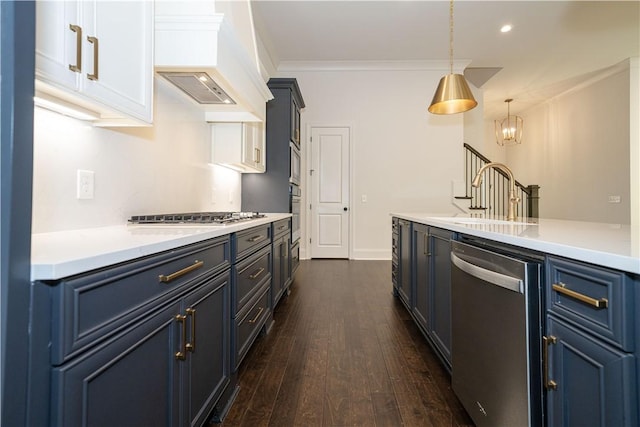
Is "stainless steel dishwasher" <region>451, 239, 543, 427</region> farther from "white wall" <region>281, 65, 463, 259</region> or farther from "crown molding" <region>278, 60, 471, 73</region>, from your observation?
"crown molding" <region>278, 60, 471, 73</region>

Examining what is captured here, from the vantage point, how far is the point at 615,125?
5.57 metres

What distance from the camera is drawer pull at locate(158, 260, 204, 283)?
0.95 meters

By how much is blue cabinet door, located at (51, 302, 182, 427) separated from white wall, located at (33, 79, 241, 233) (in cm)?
63

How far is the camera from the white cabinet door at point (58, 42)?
0.83 meters

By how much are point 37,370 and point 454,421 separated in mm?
1534

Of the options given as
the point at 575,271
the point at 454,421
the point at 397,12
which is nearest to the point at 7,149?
the point at 575,271

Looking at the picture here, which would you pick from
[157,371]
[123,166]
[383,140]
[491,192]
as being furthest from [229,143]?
[491,192]

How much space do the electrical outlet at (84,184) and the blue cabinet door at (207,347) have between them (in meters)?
0.65

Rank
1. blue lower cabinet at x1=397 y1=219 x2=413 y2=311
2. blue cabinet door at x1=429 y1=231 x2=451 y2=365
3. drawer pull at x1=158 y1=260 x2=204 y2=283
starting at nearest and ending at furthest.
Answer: drawer pull at x1=158 y1=260 x2=204 y2=283, blue cabinet door at x1=429 y1=231 x2=451 y2=365, blue lower cabinet at x1=397 y1=219 x2=413 y2=311

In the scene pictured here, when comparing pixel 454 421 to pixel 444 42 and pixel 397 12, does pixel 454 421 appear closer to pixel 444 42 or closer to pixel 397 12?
pixel 397 12

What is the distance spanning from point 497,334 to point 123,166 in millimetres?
1795

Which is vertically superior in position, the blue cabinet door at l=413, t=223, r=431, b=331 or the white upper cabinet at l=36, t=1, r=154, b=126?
the white upper cabinet at l=36, t=1, r=154, b=126

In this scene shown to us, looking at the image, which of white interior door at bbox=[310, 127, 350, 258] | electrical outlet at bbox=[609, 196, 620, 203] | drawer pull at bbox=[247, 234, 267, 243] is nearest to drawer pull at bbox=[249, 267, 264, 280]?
drawer pull at bbox=[247, 234, 267, 243]

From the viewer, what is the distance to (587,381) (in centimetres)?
79
